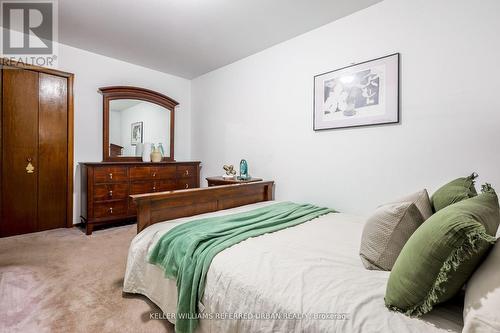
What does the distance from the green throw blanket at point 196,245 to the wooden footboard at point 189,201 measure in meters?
0.27

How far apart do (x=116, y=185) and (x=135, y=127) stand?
1.02 m

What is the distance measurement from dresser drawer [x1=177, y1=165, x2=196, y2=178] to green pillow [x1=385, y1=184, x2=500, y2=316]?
3.49 meters

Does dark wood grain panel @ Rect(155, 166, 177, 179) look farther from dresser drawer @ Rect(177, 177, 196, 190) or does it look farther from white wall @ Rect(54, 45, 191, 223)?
white wall @ Rect(54, 45, 191, 223)

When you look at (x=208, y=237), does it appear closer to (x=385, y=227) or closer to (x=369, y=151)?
(x=385, y=227)

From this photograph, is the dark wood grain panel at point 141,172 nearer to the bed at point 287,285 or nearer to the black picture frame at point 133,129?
the black picture frame at point 133,129

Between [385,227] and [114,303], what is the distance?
1762 millimetres

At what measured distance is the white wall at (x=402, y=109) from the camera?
180 cm

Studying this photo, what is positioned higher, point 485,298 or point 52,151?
point 52,151

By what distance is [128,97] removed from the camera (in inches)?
148

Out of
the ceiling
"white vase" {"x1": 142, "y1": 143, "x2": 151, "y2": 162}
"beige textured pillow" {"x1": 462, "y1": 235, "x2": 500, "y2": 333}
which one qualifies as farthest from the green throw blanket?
"white vase" {"x1": 142, "y1": 143, "x2": 151, "y2": 162}

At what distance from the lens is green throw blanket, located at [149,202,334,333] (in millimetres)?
1242

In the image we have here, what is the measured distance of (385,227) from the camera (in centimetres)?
108

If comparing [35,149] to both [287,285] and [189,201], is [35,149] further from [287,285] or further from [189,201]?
[287,285]

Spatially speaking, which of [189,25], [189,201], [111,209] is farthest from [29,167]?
[189,25]
